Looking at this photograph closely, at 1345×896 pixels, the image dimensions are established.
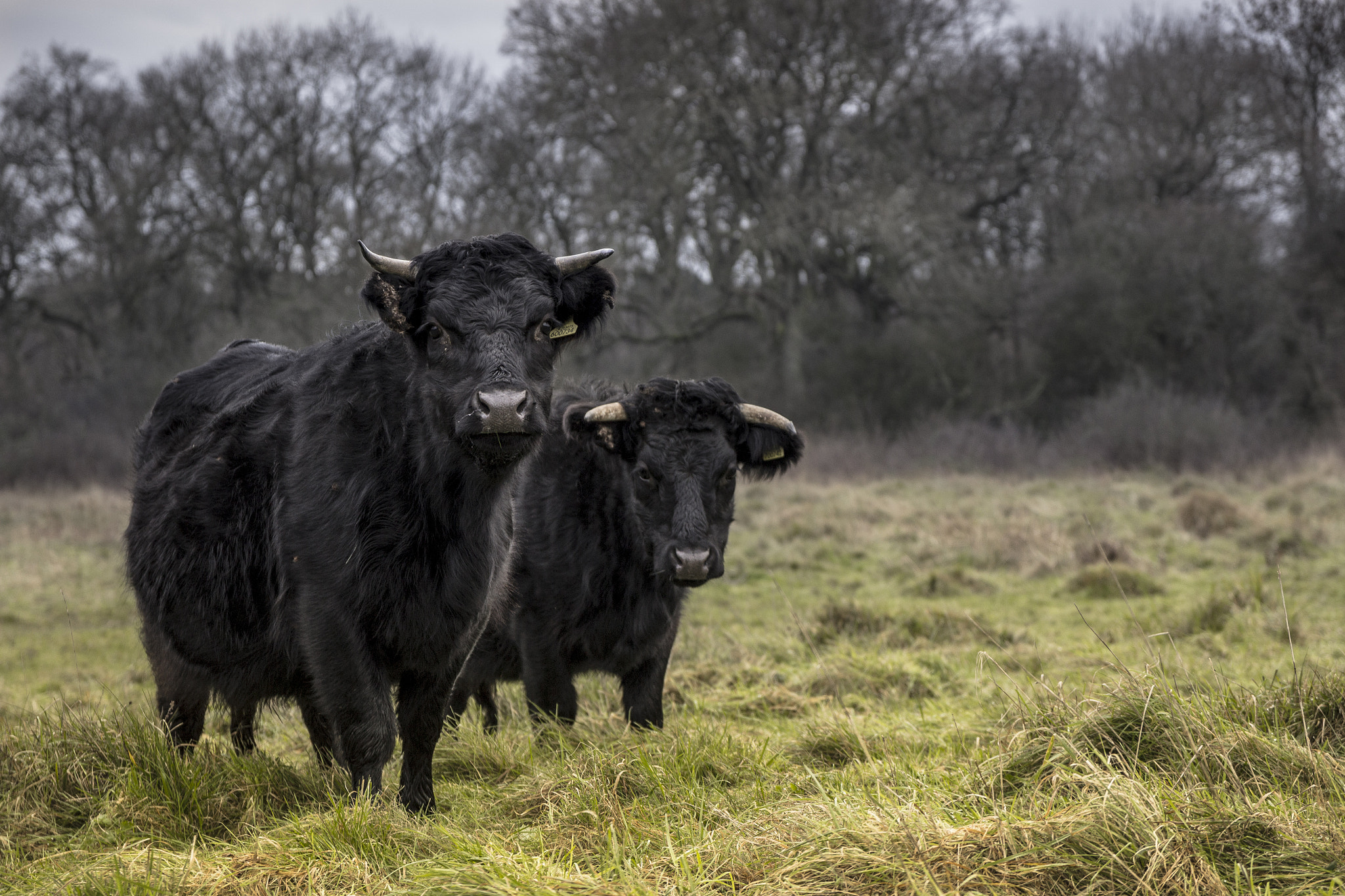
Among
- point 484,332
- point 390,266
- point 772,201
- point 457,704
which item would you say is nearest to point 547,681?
point 457,704

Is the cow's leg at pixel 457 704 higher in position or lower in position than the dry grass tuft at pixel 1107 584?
higher

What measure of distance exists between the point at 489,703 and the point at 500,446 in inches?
131

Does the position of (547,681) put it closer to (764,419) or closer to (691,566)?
(691,566)

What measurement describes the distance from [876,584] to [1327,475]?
9979mm

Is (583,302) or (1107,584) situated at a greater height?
(583,302)

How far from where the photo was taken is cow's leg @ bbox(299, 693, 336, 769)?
4371 millimetres

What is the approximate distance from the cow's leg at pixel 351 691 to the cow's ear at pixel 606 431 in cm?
206

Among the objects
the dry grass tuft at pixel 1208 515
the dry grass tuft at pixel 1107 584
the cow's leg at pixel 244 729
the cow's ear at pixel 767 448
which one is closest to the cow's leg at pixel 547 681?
the cow's leg at pixel 244 729

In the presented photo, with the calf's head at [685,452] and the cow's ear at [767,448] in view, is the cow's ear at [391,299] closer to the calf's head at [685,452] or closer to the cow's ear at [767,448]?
the calf's head at [685,452]

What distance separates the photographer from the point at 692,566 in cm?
473

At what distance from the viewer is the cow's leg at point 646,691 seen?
5.22 meters

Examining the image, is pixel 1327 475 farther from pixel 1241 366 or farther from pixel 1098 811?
pixel 1098 811

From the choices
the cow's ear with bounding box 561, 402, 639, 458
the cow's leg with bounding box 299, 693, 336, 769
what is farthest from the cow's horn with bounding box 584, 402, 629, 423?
the cow's leg with bounding box 299, 693, 336, 769

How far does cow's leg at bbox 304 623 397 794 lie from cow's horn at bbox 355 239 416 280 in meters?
1.29
